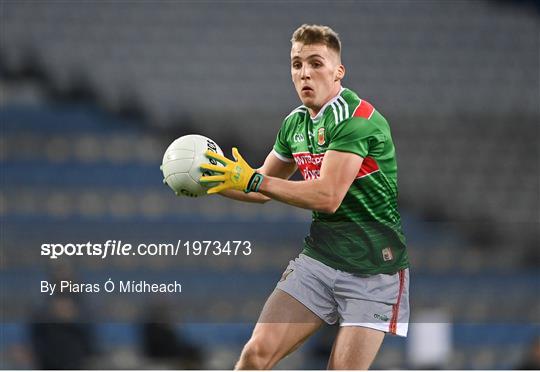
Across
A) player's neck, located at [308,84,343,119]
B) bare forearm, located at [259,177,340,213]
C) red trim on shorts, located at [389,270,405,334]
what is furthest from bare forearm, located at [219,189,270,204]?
red trim on shorts, located at [389,270,405,334]

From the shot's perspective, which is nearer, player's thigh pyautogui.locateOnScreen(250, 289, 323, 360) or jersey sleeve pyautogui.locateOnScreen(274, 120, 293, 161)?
player's thigh pyautogui.locateOnScreen(250, 289, 323, 360)

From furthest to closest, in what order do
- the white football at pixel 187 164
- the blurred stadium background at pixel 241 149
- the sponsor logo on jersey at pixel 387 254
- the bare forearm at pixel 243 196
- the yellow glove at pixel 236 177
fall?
the blurred stadium background at pixel 241 149, the bare forearm at pixel 243 196, the sponsor logo on jersey at pixel 387 254, the white football at pixel 187 164, the yellow glove at pixel 236 177

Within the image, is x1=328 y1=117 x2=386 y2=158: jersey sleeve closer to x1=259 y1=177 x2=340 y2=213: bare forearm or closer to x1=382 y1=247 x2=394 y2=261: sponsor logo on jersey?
x1=259 y1=177 x2=340 y2=213: bare forearm

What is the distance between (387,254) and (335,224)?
295 mm

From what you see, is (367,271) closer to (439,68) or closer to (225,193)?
(225,193)

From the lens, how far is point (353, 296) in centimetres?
411

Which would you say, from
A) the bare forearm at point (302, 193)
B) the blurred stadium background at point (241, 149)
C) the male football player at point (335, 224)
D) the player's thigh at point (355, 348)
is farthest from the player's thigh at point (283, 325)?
the blurred stadium background at point (241, 149)

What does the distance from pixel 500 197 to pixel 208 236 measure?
12.1 ft

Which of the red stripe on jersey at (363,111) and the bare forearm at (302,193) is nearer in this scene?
the bare forearm at (302,193)

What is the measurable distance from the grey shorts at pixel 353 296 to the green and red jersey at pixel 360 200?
0.05 meters

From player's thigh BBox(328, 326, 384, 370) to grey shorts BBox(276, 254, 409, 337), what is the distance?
0.12 ft

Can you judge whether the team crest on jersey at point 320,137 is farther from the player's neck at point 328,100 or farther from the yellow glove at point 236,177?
the yellow glove at point 236,177

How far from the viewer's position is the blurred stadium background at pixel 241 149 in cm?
734

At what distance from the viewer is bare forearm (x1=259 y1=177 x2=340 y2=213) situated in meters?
3.95
